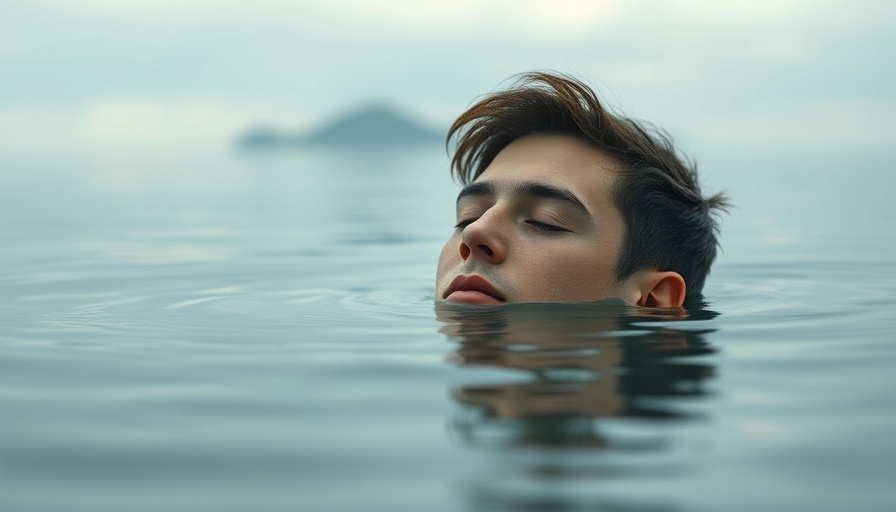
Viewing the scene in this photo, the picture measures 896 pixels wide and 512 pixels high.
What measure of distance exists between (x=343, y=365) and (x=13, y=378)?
3.54ft

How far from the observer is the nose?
14.0 ft

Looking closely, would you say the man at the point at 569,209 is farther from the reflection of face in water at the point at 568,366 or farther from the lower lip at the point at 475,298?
the reflection of face in water at the point at 568,366

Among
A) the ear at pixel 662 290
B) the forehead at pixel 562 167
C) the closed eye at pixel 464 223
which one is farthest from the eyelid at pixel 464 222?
the ear at pixel 662 290

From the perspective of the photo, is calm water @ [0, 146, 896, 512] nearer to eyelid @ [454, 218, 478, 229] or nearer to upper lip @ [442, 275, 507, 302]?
upper lip @ [442, 275, 507, 302]

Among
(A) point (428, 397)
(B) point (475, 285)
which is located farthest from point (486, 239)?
(A) point (428, 397)

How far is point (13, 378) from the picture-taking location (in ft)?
11.2

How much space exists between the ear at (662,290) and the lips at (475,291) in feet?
2.70

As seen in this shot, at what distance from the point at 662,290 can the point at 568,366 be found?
1755mm

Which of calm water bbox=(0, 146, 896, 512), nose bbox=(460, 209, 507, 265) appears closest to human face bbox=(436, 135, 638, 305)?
nose bbox=(460, 209, 507, 265)

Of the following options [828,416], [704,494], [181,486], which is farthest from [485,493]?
[828,416]

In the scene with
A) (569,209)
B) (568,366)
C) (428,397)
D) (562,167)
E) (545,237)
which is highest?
(562,167)

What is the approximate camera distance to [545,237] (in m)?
4.42

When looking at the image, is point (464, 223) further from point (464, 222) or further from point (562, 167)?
point (562, 167)

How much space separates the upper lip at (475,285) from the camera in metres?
4.37
